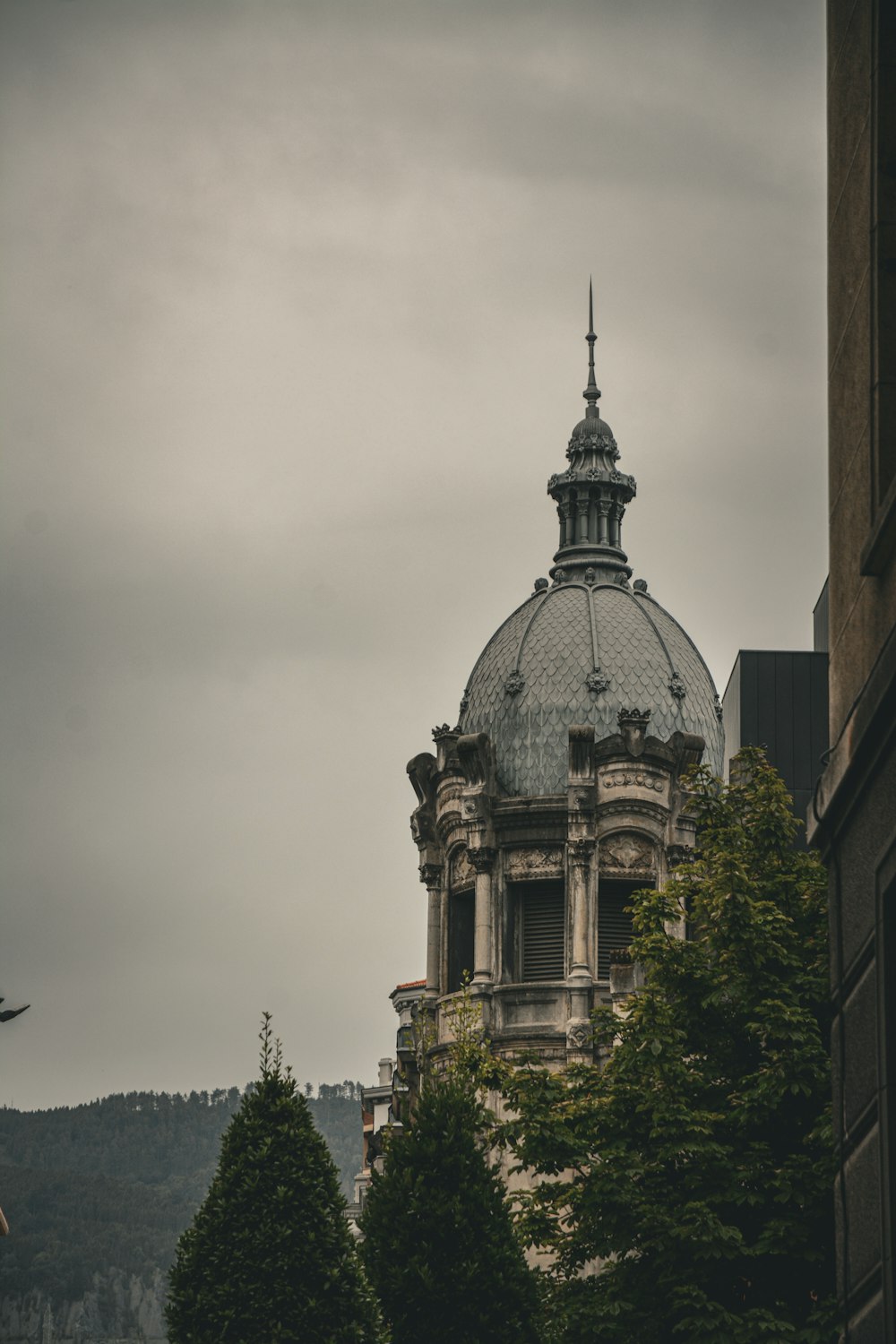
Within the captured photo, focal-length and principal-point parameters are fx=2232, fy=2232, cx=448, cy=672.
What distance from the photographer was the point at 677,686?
62.9 meters

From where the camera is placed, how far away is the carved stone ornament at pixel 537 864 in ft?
192

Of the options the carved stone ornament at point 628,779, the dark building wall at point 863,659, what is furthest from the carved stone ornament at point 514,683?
the dark building wall at point 863,659

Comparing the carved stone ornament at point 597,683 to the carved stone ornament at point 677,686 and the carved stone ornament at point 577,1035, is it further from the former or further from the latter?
the carved stone ornament at point 577,1035

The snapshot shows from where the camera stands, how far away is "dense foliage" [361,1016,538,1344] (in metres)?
31.7

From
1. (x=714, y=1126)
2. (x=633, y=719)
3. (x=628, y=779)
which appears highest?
(x=633, y=719)

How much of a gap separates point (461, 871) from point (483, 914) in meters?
2.05

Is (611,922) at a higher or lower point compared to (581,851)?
lower

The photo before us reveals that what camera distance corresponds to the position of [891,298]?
55.8 ft

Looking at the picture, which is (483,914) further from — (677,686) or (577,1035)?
(677,686)

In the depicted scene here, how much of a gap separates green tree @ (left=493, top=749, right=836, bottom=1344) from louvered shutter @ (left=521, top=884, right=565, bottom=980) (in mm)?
22424

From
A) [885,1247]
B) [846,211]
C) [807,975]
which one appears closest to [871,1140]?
[885,1247]

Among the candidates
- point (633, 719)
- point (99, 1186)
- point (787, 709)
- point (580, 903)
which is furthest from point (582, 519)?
point (99, 1186)

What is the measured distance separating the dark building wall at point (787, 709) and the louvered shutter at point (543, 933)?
395 inches

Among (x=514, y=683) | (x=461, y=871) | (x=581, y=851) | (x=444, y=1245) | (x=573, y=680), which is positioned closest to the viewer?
(x=444, y=1245)
